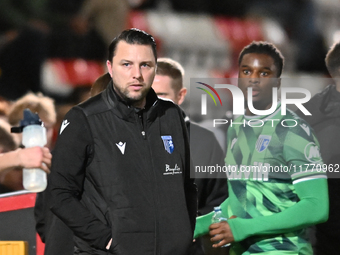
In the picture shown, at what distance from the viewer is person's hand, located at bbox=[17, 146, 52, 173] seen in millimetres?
2443

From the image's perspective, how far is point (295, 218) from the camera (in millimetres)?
2283

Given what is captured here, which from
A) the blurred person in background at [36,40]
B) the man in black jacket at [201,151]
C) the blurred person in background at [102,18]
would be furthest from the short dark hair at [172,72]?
the blurred person in background at [102,18]

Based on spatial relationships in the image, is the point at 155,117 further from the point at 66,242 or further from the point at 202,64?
the point at 202,64

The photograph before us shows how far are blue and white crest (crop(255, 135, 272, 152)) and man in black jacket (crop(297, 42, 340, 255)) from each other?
2.01 feet

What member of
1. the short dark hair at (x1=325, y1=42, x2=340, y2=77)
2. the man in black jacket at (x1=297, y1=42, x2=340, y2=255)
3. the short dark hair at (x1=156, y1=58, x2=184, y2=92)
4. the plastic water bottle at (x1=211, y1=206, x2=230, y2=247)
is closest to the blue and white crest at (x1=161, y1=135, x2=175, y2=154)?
the plastic water bottle at (x1=211, y1=206, x2=230, y2=247)

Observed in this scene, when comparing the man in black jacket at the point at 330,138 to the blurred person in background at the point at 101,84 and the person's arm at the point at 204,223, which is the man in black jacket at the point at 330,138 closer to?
the person's arm at the point at 204,223

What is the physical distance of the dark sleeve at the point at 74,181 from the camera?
6.30 ft

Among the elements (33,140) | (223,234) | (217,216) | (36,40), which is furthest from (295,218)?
(36,40)

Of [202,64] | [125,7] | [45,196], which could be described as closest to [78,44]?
[125,7]

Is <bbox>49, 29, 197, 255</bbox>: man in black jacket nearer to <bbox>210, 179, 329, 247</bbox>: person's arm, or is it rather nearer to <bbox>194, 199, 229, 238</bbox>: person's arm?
<bbox>210, 179, 329, 247</bbox>: person's arm

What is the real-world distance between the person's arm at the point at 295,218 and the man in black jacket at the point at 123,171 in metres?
0.37

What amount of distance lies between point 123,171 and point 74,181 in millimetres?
193

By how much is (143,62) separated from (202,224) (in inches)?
37.7

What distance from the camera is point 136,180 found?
6.51 feet
